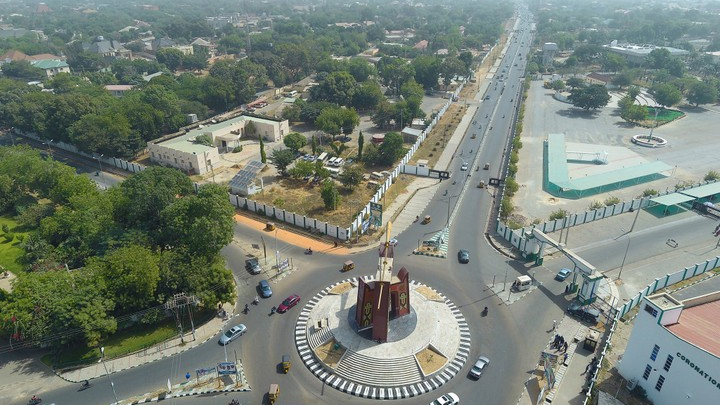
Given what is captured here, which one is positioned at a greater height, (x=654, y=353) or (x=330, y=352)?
(x=654, y=353)

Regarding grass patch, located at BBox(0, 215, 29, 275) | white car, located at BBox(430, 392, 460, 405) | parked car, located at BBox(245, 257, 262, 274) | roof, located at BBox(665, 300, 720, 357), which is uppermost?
roof, located at BBox(665, 300, 720, 357)

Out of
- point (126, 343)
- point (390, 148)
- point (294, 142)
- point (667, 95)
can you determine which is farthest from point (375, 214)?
point (667, 95)

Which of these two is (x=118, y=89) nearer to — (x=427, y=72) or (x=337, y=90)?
(x=337, y=90)

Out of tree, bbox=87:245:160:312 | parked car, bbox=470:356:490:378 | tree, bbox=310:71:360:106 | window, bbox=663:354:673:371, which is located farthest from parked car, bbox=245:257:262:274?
tree, bbox=310:71:360:106

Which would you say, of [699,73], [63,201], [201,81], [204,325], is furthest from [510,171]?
[699,73]

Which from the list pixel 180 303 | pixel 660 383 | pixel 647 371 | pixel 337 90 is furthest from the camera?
pixel 337 90

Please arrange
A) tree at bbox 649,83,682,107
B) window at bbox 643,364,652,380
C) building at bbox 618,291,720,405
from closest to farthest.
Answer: building at bbox 618,291,720,405, window at bbox 643,364,652,380, tree at bbox 649,83,682,107

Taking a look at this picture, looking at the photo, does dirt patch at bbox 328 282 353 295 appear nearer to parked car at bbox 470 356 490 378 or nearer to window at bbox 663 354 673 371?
parked car at bbox 470 356 490 378
